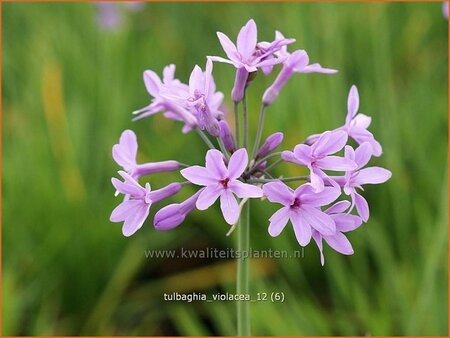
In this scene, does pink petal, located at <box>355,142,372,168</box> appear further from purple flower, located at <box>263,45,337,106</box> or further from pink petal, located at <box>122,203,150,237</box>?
pink petal, located at <box>122,203,150,237</box>

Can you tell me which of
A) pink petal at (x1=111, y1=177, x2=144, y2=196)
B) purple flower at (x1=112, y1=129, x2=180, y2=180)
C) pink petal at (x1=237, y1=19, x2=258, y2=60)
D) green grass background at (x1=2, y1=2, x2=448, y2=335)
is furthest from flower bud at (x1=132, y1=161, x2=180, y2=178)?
green grass background at (x1=2, y1=2, x2=448, y2=335)

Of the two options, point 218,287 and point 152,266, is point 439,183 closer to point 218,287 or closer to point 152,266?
point 218,287

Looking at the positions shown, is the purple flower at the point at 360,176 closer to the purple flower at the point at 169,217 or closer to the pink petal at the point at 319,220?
the pink petal at the point at 319,220

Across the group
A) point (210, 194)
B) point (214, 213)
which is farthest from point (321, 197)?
point (214, 213)

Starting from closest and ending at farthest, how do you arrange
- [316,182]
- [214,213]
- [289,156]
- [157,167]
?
[316,182], [289,156], [157,167], [214,213]

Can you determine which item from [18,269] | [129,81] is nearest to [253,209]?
[18,269]

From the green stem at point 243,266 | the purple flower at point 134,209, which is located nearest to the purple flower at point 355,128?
the green stem at point 243,266

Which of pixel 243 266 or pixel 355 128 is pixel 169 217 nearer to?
pixel 243 266
